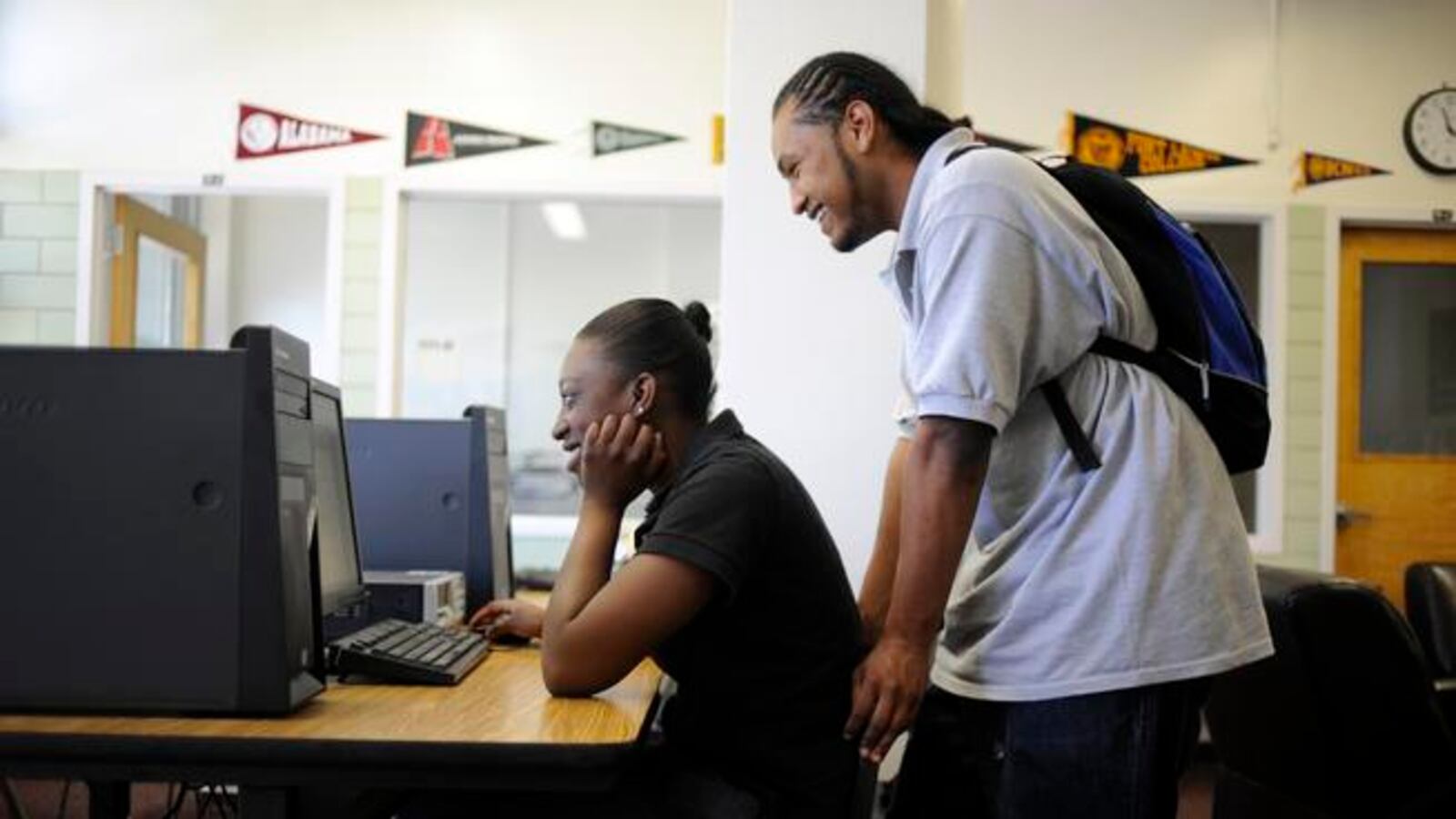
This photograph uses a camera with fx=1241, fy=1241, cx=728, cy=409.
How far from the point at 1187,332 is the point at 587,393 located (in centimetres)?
66

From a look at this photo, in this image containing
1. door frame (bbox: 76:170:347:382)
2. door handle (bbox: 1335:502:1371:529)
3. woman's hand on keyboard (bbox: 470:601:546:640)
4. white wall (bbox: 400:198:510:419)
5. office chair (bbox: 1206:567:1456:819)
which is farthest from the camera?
white wall (bbox: 400:198:510:419)

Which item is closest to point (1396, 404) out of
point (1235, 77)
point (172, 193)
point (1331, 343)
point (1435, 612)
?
point (1331, 343)

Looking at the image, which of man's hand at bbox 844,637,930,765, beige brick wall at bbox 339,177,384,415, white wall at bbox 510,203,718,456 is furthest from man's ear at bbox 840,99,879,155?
white wall at bbox 510,203,718,456

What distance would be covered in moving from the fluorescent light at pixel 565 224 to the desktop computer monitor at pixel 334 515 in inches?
171

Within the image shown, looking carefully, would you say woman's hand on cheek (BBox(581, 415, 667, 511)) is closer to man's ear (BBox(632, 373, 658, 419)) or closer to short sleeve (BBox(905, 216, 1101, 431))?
man's ear (BBox(632, 373, 658, 419))

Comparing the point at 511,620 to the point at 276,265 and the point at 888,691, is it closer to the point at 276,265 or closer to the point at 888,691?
the point at 888,691

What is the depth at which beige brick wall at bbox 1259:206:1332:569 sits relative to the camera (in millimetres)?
4492

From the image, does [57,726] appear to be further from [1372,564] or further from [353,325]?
[1372,564]

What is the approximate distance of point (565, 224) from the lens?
602 centimetres

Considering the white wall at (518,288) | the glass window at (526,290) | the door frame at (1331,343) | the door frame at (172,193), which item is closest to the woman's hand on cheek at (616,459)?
the door frame at (172,193)

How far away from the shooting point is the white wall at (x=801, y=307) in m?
2.39

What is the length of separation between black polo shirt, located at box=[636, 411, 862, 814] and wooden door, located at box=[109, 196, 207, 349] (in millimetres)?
3571

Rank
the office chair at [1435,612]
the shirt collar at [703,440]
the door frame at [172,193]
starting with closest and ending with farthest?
the shirt collar at [703,440], the office chair at [1435,612], the door frame at [172,193]

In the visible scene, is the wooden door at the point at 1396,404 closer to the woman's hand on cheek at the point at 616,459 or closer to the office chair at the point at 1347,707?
the office chair at the point at 1347,707
